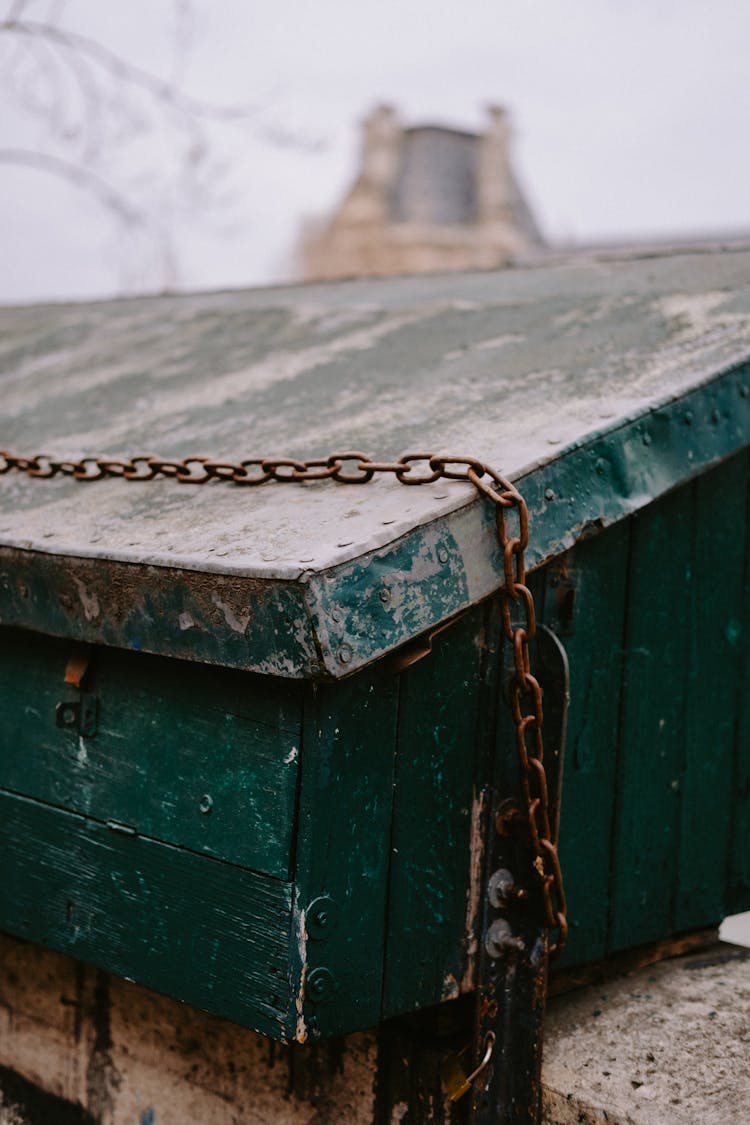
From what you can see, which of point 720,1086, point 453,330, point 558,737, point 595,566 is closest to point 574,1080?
point 720,1086

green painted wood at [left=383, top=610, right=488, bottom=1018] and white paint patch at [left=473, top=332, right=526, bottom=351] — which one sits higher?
white paint patch at [left=473, top=332, right=526, bottom=351]

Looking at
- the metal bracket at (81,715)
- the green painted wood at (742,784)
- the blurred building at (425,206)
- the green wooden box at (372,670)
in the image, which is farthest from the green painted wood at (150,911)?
the blurred building at (425,206)

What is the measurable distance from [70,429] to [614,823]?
1394 millimetres

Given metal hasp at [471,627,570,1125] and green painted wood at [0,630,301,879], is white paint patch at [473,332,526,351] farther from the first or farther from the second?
green painted wood at [0,630,301,879]

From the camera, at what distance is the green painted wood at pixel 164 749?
54.9 inches

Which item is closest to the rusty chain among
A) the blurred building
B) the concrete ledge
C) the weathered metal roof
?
the weathered metal roof

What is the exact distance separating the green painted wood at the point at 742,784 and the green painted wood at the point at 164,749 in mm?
1079

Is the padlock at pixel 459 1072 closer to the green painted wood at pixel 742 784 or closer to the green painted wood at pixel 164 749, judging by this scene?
the green painted wood at pixel 164 749

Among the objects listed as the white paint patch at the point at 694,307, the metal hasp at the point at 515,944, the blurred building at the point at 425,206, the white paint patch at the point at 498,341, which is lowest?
the metal hasp at the point at 515,944

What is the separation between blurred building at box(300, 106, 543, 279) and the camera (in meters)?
34.9

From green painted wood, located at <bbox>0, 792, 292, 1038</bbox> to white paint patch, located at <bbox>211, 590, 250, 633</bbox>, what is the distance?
0.34 meters

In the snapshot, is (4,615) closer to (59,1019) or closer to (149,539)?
(149,539)

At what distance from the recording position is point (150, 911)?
155 cm

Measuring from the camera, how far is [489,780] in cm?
161
